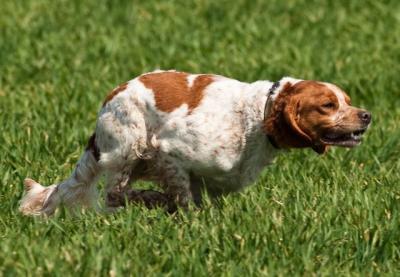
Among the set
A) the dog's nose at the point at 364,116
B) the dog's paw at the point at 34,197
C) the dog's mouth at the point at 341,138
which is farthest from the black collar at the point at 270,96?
the dog's paw at the point at 34,197

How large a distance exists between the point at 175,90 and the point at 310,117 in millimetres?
754

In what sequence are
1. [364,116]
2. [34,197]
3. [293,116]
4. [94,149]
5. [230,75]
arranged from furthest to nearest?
[230,75]
[34,197]
[94,149]
[364,116]
[293,116]

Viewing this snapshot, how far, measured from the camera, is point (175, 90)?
6324mm

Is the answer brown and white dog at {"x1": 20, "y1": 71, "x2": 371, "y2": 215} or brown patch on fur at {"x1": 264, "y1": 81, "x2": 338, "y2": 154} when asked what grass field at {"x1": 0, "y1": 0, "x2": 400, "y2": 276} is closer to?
brown and white dog at {"x1": 20, "y1": 71, "x2": 371, "y2": 215}

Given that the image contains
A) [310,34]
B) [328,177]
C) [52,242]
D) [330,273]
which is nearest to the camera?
[330,273]

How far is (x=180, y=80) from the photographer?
639cm

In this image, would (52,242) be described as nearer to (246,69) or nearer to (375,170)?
(375,170)

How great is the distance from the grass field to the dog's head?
37 centimetres

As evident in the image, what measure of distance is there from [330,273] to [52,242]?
139 centimetres

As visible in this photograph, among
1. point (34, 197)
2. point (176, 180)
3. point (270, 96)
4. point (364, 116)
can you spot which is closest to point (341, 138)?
point (364, 116)

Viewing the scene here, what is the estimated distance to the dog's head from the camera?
20.1 feet

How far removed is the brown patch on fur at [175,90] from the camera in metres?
6.27

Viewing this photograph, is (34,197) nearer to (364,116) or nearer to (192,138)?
(192,138)

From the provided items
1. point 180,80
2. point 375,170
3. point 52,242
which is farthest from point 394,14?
point 52,242
